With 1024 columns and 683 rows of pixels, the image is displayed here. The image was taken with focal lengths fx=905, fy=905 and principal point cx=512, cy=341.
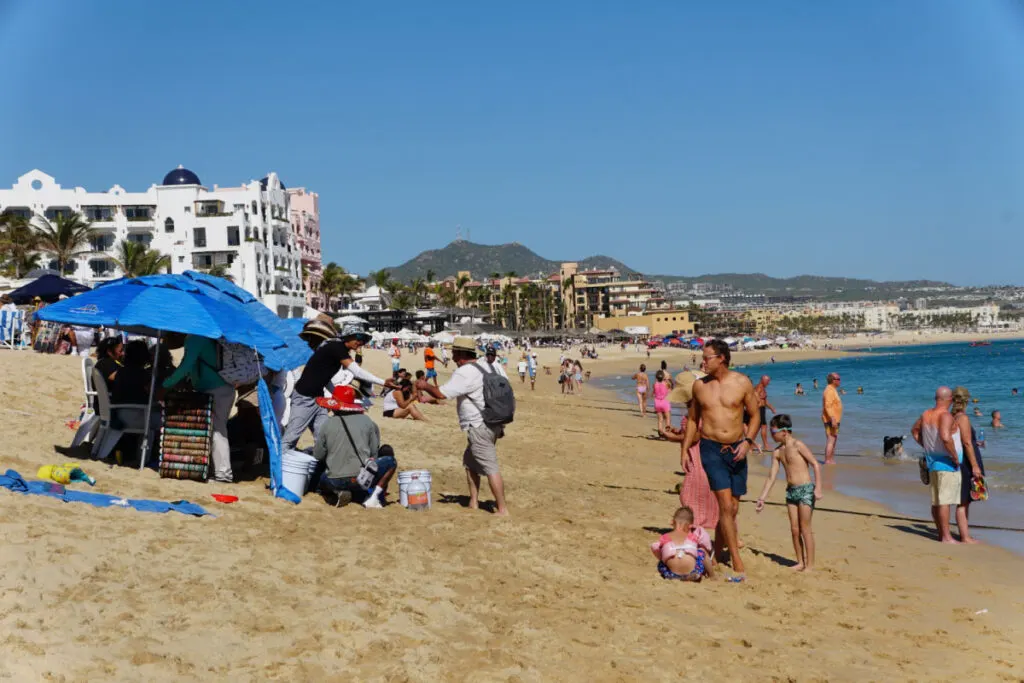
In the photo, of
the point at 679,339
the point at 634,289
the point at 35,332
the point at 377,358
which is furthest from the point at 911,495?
the point at 634,289

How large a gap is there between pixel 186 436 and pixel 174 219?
172ft

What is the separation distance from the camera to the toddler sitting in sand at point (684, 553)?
6719mm

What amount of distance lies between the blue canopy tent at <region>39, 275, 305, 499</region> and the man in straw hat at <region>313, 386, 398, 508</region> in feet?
1.56

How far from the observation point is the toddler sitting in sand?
6.72 metres

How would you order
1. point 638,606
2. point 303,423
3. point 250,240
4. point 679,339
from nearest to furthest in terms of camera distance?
point 638,606, point 303,423, point 250,240, point 679,339

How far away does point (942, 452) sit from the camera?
27.9ft

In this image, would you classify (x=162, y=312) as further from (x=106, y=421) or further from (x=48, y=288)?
(x=48, y=288)

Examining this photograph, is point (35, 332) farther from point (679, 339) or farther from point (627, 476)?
point (679, 339)

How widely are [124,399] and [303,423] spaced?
1.77 m

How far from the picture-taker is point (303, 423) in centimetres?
852

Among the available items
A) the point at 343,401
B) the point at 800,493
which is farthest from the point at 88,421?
the point at 800,493

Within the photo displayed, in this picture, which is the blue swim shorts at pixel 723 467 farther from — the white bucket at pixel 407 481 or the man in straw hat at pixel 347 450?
the man in straw hat at pixel 347 450

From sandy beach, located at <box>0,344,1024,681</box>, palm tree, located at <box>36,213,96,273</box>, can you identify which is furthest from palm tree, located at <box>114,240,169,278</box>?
sandy beach, located at <box>0,344,1024,681</box>

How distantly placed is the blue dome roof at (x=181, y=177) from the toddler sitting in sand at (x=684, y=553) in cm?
5605
